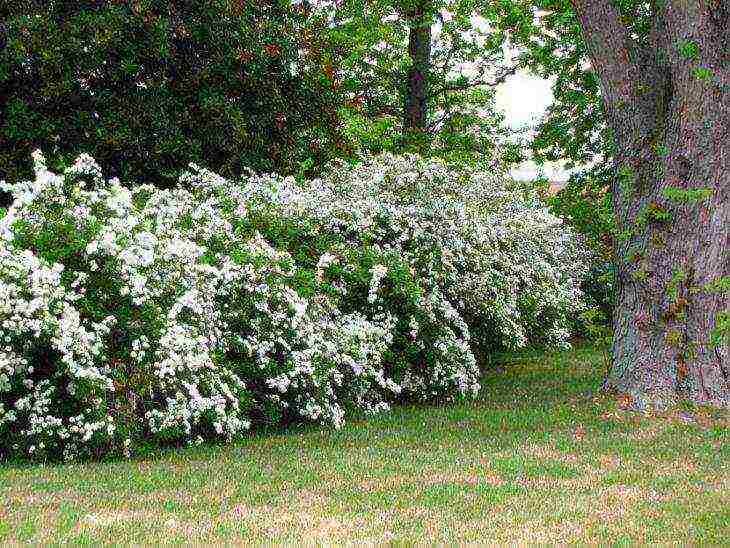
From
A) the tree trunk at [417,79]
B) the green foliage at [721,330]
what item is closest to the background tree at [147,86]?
the green foliage at [721,330]

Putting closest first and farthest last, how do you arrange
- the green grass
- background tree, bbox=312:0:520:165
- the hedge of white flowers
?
the green grass < the hedge of white flowers < background tree, bbox=312:0:520:165

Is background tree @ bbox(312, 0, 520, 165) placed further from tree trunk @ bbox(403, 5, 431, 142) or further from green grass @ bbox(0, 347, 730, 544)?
green grass @ bbox(0, 347, 730, 544)

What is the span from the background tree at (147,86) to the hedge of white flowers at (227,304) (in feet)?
2.22

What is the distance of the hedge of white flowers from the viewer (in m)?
6.52

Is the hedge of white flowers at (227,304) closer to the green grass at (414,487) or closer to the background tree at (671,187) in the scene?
the green grass at (414,487)

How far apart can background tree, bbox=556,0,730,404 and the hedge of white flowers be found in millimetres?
1752

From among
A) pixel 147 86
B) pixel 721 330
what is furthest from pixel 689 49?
Answer: pixel 147 86

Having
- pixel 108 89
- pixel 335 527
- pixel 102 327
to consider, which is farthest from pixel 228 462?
pixel 108 89

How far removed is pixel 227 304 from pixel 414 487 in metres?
2.54

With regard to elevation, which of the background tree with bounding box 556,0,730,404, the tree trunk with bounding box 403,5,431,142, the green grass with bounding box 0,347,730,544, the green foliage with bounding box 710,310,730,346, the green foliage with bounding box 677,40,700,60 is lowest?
the green grass with bounding box 0,347,730,544

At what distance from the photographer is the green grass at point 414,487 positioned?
4.82 m

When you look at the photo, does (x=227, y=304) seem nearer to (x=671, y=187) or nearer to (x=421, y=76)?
(x=671, y=187)

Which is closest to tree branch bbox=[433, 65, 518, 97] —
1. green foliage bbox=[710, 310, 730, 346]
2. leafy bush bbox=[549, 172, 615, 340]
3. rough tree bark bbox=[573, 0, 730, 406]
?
→ leafy bush bbox=[549, 172, 615, 340]

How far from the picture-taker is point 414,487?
5781mm
